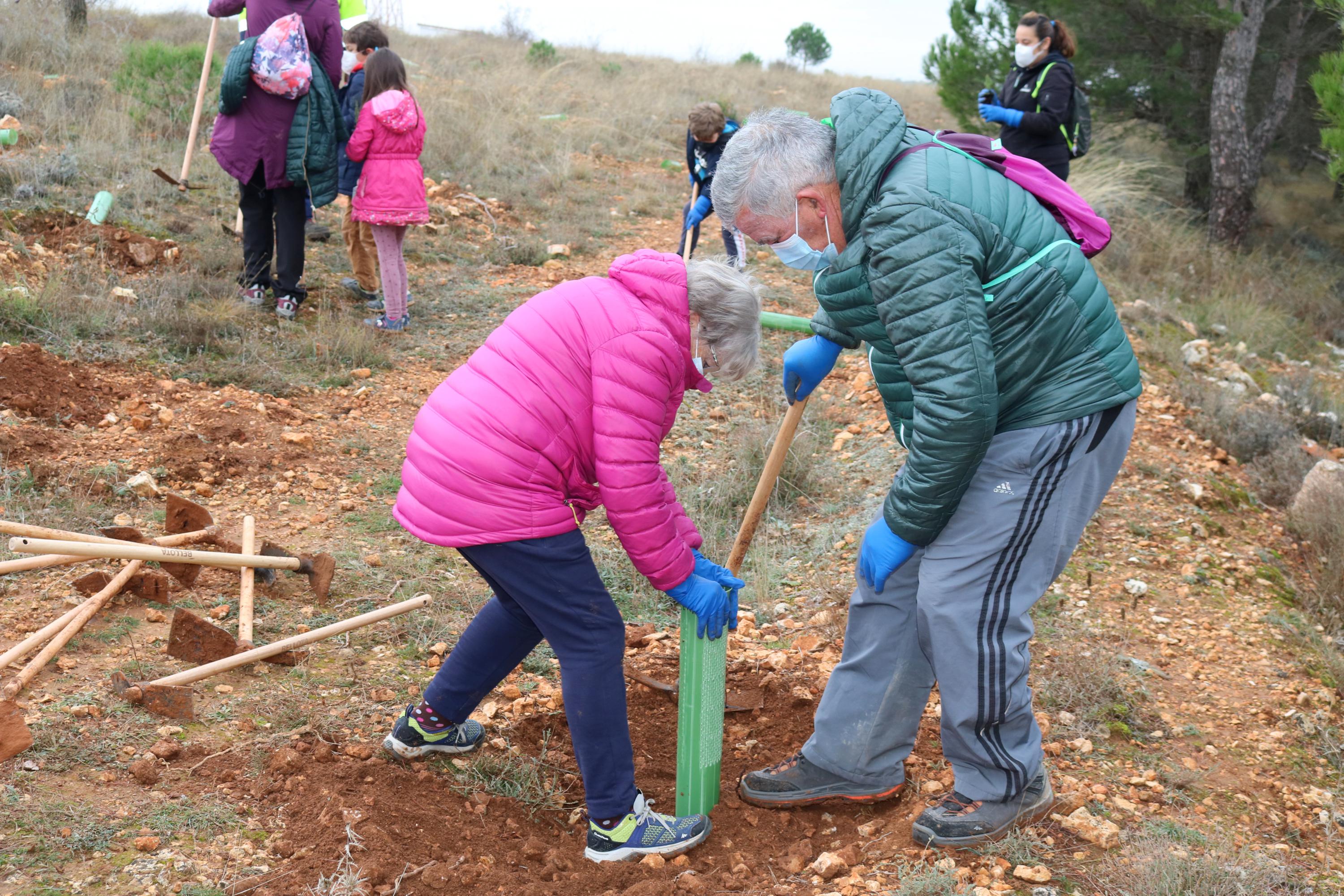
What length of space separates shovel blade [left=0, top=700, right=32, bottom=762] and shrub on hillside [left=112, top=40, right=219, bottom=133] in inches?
291

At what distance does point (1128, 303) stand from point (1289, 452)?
3077mm

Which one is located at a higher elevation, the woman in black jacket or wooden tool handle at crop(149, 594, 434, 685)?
the woman in black jacket

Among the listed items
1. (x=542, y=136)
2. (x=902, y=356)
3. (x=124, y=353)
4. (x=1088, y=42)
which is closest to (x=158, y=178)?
(x=124, y=353)

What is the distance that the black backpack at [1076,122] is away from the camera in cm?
585

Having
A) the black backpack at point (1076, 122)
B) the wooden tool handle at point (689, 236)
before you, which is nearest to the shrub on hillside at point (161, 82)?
the wooden tool handle at point (689, 236)

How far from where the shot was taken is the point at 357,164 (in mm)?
6211

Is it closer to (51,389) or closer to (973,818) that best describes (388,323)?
(51,389)

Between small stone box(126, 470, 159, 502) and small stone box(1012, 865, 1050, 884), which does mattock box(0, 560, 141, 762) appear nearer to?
small stone box(126, 470, 159, 502)

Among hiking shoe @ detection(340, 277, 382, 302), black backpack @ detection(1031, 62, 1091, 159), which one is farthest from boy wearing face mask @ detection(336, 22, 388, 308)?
black backpack @ detection(1031, 62, 1091, 159)

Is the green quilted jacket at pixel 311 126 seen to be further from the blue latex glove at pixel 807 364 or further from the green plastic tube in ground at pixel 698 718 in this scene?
the green plastic tube in ground at pixel 698 718

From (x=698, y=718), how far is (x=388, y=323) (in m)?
4.36

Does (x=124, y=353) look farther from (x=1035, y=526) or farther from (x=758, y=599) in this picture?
(x=1035, y=526)

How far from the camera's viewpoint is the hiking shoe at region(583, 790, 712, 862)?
2441 mm

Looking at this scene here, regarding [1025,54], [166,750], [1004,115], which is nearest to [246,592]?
[166,750]
